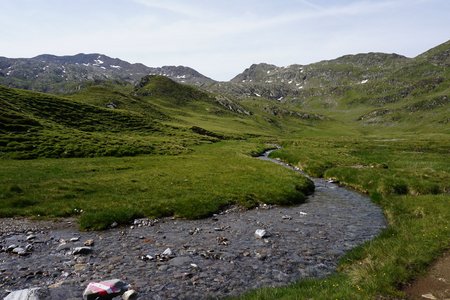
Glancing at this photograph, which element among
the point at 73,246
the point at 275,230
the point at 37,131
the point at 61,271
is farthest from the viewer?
the point at 37,131

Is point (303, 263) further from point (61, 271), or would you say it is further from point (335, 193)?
point (335, 193)

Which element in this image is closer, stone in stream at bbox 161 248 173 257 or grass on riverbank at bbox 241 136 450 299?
grass on riverbank at bbox 241 136 450 299

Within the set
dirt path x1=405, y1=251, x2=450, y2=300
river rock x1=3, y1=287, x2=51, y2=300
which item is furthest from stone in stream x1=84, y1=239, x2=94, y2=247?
dirt path x1=405, y1=251, x2=450, y2=300

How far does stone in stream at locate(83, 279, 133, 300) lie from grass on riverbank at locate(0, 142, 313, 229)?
9.43 meters

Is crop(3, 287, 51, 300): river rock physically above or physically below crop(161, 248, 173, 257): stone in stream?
above

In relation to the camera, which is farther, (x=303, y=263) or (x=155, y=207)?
(x=155, y=207)

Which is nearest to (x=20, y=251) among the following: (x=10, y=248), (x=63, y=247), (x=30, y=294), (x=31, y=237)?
(x=10, y=248)

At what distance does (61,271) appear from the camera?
15867 millimetres

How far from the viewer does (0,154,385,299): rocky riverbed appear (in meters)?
15.0

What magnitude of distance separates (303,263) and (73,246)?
1305cm

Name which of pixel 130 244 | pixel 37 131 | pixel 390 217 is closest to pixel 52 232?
pixel 130 244

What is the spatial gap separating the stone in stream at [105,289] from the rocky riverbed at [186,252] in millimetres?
597

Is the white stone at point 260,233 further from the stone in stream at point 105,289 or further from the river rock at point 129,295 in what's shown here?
the river rock at point 129,295

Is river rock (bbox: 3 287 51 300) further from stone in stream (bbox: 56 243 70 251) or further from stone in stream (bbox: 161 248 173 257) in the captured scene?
stone in stream (bbox: 161 248 173 257)
